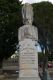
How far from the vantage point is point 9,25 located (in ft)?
145

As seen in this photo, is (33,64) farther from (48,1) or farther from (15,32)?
(48,1)

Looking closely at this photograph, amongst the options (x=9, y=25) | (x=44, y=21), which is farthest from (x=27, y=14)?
(x=9, y=25)

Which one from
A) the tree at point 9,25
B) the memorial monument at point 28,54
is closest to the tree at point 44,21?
the tree at point 9,25

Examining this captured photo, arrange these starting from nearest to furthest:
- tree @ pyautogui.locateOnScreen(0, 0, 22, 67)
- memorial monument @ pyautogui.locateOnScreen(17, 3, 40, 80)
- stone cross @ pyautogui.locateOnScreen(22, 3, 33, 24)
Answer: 1. memorial monument @ pyautogui.locateOnScreen(17, 3, 40, 80)
2. stone cross @ pyautogui.locateOnScreen(22, 3, 33, 24)
3. tree @ pyautogui.locateOnScreen(0, 0, 22, 67)

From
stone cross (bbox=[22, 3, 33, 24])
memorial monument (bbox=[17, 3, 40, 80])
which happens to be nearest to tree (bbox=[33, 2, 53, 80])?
stone cross (bbox=[22, 3, 33, 24])

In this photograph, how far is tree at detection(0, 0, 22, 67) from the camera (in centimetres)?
4364

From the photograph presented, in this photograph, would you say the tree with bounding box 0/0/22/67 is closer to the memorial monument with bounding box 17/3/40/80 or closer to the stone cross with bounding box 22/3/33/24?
the stone cross with bounding box 22/3/33/24

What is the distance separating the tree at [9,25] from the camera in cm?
4364

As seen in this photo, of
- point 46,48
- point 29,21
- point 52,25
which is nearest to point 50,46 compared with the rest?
point 46,48

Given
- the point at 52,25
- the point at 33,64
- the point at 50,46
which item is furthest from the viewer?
the point at 50,46

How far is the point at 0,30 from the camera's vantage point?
44.8m

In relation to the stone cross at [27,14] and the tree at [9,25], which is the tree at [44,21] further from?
the stone cross at [27,14]

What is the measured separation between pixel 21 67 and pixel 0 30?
26.5 metres

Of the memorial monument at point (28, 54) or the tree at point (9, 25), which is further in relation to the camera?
the tree at point (9, 25)
